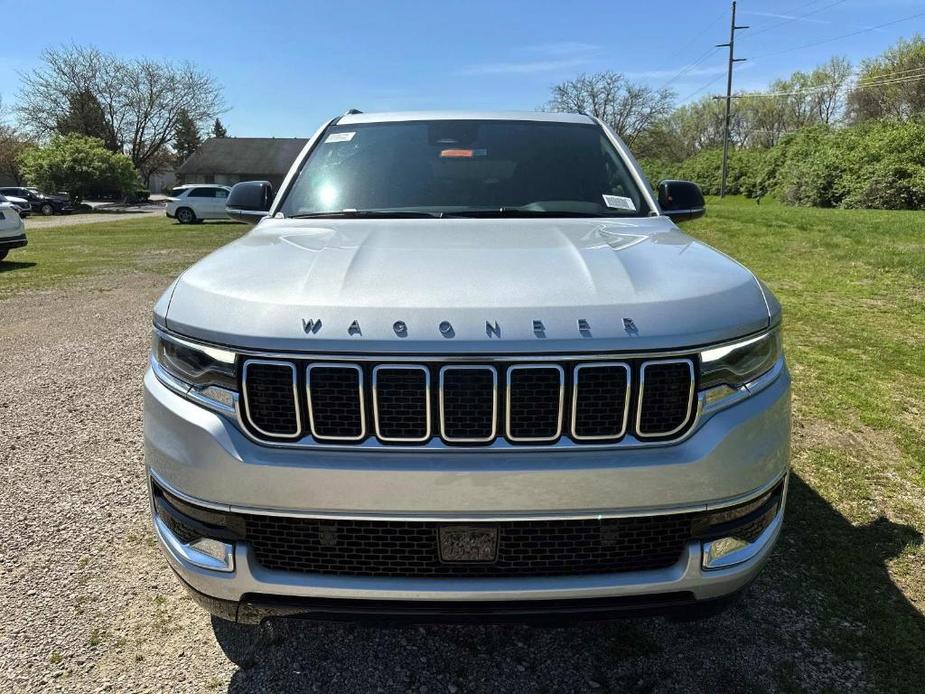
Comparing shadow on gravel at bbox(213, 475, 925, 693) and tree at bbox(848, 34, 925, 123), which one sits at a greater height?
tree at bbox(848, 34, 925, 123)

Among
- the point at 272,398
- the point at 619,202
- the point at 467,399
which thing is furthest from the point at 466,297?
the point at 619,202

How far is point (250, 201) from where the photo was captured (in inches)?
143

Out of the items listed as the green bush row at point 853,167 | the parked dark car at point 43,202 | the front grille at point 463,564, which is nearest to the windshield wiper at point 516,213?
the front grille at point 463,564

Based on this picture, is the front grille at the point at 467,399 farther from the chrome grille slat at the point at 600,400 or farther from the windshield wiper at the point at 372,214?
the windshield wiper at the point at 372,214

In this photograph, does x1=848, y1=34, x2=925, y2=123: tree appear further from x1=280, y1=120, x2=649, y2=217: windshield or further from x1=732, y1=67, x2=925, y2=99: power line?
x1=280, y1=120, x2=649, y2=217: windshield

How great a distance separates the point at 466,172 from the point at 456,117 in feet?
1.84

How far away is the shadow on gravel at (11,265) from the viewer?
1285 cm

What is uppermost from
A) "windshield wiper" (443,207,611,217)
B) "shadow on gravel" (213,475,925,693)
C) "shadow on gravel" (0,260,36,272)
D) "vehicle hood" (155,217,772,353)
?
"windshield wiper" (443,207,611,217)

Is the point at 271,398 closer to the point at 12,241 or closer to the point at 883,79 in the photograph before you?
the point at 12,241

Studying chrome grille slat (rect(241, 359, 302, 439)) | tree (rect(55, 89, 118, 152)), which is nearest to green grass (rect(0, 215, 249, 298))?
chrome grille slat (rect(241, 359, 302, 439))

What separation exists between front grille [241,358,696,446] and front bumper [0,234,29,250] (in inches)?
535

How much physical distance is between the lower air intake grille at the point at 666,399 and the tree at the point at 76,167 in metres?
51.9

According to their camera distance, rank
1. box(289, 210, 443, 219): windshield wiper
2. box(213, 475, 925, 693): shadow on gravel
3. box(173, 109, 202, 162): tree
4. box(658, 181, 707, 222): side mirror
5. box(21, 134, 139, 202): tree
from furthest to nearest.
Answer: box(173, 109, 202, 162): tree < box(21, 134, 139, 202): tree < box(658, 181, 707, 222): side mirror < box(289, 210, 443, 219): windshield wiper < box(213, 475, 925, 693): shadow on gravel

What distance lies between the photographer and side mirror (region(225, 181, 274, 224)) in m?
3.61
